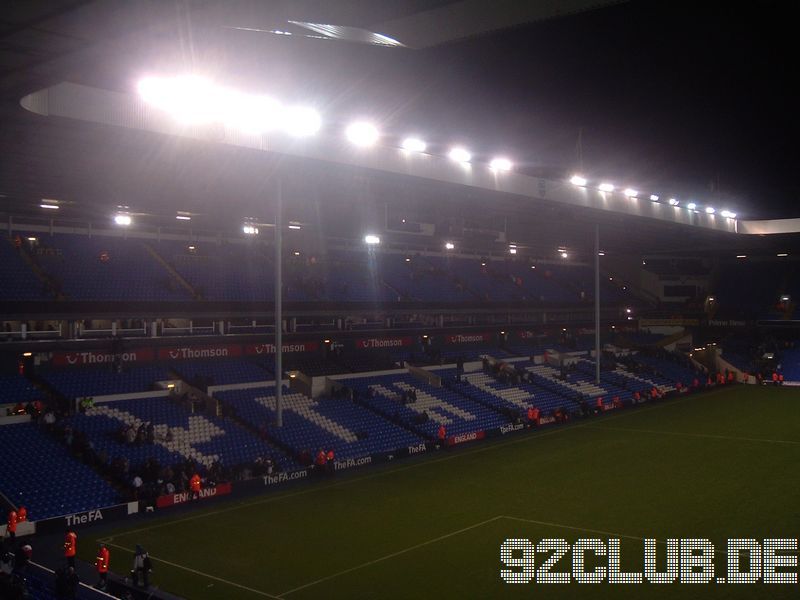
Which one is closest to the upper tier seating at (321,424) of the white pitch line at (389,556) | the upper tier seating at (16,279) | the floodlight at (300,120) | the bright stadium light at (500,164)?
the upper tier seating at (16,279)

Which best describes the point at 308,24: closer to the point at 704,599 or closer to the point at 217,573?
the point at 217,573

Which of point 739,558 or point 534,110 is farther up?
point 534,110

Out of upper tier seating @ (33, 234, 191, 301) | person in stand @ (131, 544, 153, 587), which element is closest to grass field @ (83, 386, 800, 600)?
person in stand @ (131, 544, 153, 587)

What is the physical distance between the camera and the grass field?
1421 centimetres

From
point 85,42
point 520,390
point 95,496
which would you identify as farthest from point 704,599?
point 520,390

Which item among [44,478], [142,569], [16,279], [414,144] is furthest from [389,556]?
[16,279]

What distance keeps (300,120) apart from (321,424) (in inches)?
473

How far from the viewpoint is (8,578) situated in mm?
11938

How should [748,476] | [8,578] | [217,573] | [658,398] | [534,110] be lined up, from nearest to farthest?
[8,578] → [217,573] → [534,110] → [748,476] → [658,398]

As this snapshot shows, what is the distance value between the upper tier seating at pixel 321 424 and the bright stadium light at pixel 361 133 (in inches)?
408

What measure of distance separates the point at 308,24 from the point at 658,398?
36.6 metres

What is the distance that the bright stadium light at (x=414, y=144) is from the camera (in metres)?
23.1

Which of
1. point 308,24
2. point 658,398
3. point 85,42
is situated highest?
point 308,24

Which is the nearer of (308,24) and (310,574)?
(308,24)
